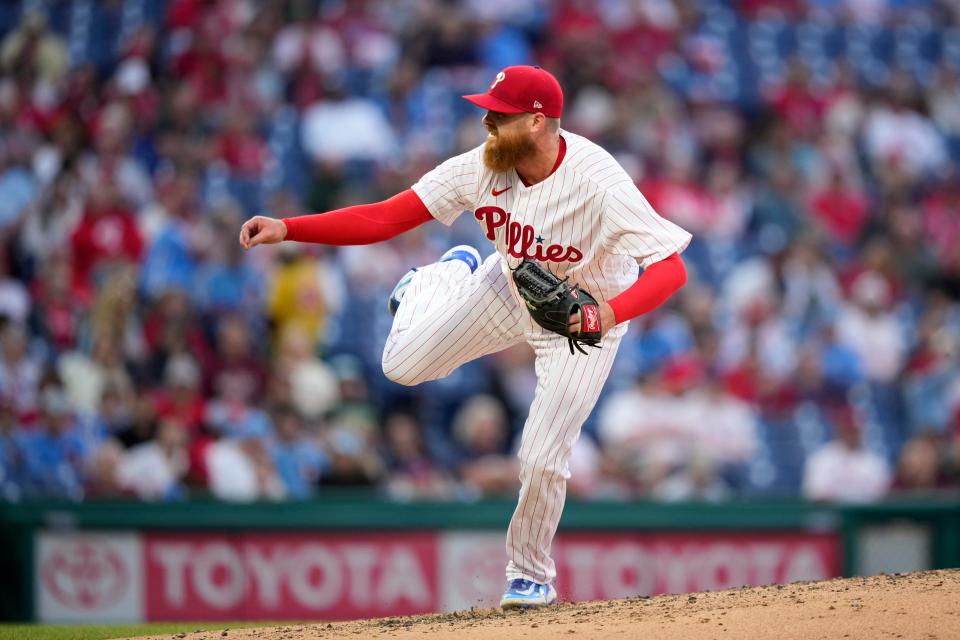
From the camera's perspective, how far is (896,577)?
5.18 meters

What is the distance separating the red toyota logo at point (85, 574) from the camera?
26.2ft

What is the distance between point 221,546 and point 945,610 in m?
4.64

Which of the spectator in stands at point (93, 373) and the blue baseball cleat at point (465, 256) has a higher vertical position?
the blue baseball cleat at point (465, 256)

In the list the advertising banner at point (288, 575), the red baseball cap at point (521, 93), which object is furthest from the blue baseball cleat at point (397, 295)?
the advertising banner at point (288, 575)

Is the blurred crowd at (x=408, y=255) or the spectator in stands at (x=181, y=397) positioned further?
the blurred crowd at (x=408, y=255)

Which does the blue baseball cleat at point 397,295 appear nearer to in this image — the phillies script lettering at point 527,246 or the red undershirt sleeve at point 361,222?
the red undershirt sleeve at point 361,222

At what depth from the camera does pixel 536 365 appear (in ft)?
17.3

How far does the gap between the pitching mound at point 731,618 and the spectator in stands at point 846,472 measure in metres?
4.11

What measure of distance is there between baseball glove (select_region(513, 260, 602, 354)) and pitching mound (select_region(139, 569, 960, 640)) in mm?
894

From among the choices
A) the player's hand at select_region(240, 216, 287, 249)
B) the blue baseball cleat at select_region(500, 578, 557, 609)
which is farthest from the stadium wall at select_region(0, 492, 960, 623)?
the player's hand at select_region(240, 216, 287, 249)

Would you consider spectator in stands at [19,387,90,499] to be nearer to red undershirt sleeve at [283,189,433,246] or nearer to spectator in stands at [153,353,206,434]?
spectator in stands at [153,353,206,434]

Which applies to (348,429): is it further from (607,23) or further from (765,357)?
(607,23)

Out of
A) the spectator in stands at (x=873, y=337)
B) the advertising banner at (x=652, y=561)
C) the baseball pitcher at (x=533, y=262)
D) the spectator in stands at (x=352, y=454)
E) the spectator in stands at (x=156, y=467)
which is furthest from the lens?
the spectator in stands at (x=873, y=337)

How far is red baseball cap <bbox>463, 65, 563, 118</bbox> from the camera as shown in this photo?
4.88 metres
